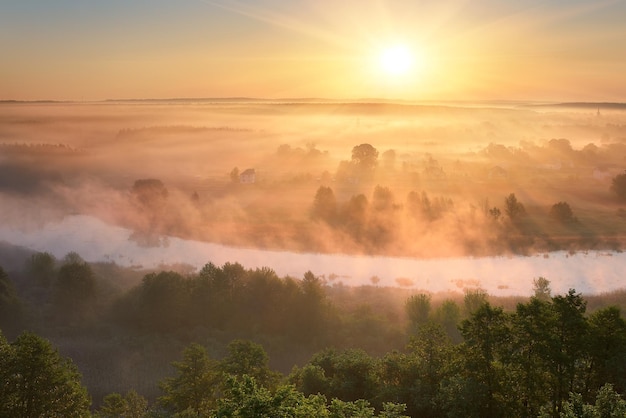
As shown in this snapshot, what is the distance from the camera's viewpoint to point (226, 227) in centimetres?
14400

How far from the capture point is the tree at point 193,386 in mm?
50812

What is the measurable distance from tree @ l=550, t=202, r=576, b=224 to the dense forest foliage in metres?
35.6

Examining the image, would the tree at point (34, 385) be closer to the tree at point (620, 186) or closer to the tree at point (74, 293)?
the tree at point (74, 293)

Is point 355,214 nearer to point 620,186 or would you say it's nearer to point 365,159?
point 365,159

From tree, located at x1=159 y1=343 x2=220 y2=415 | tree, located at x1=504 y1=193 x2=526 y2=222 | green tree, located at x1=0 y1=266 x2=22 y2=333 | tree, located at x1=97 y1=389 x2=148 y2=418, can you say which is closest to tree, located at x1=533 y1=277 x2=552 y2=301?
tree, located at x1=504 y1=193 x2=526 y2=222

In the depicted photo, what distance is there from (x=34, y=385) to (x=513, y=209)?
118 meters

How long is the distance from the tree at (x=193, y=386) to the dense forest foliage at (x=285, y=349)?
0.13 metres

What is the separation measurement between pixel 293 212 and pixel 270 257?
1858 centimetres

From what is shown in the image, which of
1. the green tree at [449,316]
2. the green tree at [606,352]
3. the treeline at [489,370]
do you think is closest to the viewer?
the green tree at [606,352]

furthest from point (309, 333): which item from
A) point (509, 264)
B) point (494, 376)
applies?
point (509, 264)

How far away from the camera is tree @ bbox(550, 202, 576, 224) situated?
437 feet

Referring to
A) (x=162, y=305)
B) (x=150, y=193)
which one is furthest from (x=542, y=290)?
(x=150, y=193)

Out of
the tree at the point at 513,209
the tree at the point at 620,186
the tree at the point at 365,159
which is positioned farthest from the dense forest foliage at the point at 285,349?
the tree at the point at 365,159

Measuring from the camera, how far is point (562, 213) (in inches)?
5241
